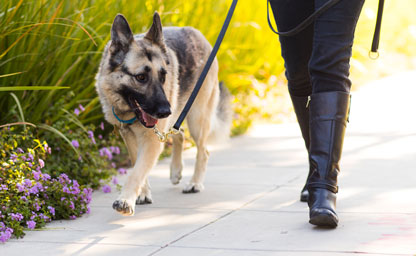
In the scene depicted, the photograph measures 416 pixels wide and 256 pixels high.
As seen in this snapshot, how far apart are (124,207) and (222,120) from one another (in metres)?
2.43

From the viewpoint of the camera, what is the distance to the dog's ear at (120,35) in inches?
170

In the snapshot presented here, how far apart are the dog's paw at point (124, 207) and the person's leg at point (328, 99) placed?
1091 mm

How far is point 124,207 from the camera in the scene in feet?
13.2

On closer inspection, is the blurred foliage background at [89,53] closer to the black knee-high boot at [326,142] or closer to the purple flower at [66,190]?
the purple flower at [66,190]

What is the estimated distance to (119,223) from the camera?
13.4 feet

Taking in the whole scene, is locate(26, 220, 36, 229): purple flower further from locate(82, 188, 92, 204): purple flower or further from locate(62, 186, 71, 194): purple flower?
locate(82, 188, 92, 204): purple flower

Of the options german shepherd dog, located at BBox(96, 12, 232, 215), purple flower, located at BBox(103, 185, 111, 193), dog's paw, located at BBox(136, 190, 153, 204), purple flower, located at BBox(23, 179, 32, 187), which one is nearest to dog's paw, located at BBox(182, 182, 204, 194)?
german shepherd dog, located at BBox(96, 12, 232, 215)

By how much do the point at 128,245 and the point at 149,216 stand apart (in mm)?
774

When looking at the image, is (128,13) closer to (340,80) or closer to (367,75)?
(340,80)

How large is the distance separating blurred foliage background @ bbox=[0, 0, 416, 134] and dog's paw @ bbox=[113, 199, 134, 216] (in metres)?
0.78

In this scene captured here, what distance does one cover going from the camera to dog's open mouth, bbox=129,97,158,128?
14.3ft

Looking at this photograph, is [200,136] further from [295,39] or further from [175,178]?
A: [295,39]

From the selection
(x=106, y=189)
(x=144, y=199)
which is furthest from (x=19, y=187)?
→ (x=106, y=189)

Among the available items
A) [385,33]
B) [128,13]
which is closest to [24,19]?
→ [128,13]
